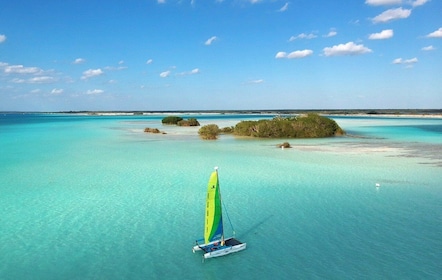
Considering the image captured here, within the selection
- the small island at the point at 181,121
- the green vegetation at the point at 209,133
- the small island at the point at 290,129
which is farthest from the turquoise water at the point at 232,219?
the small island at the point at 181,121

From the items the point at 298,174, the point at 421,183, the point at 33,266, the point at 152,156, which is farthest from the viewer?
the point at 152,156

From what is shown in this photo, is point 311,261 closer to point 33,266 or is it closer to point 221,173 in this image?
point 33,266

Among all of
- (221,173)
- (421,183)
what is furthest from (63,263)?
(421,183)

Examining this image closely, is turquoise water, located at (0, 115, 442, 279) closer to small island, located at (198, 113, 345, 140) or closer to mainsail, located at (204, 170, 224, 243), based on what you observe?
mainsail, located at (204, 170, 224, 243)

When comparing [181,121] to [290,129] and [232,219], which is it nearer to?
[290,129]

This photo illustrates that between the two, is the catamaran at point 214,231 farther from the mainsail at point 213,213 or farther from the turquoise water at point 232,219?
the turquoise water at point 232,219

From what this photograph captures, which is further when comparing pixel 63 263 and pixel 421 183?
pixel 421 183

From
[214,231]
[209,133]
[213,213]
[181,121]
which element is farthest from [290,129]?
[213,213]
